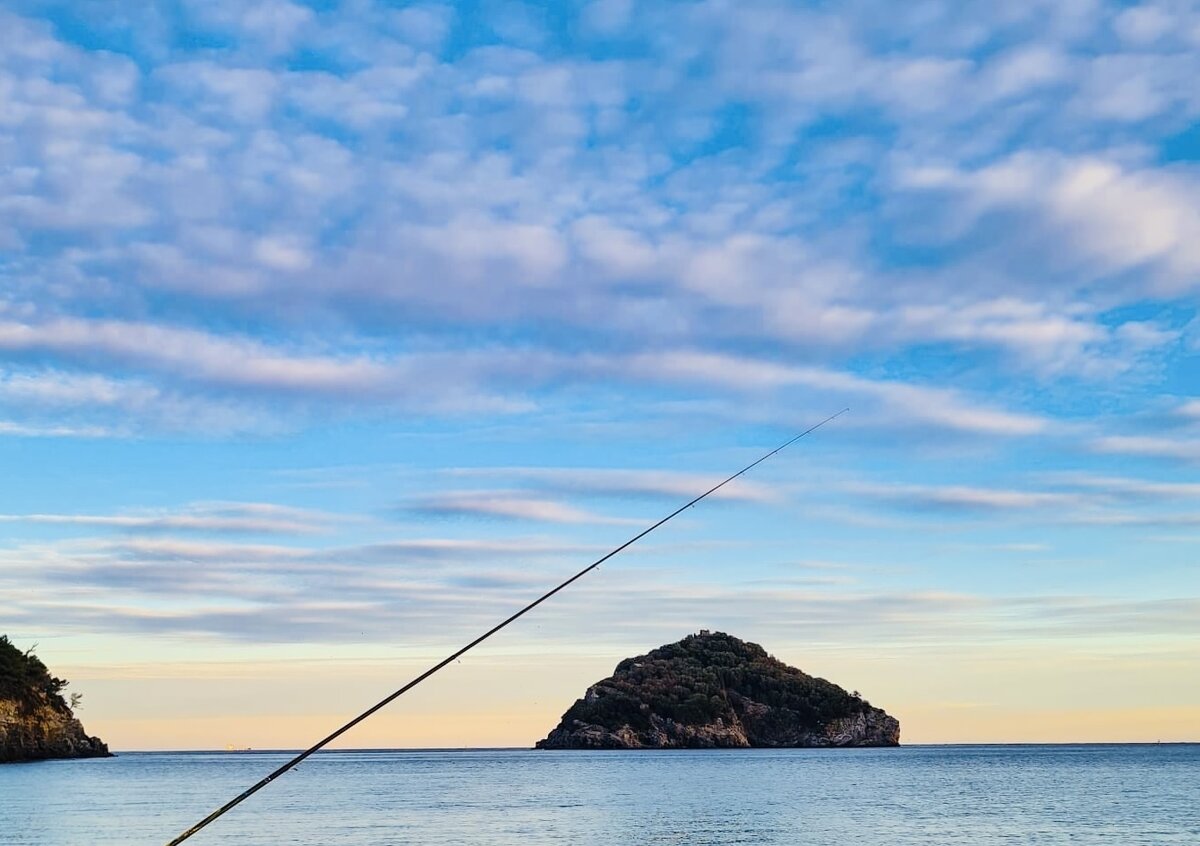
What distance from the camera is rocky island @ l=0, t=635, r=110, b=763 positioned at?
152375 mm

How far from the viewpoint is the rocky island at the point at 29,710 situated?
152375 mm

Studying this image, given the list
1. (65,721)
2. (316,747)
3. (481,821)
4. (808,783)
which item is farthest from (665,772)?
(316,747)

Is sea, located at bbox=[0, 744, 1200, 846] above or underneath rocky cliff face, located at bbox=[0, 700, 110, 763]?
underneath

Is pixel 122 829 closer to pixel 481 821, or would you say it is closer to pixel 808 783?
pixel 481 821

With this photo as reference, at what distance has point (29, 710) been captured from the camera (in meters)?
159

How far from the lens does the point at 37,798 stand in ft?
285

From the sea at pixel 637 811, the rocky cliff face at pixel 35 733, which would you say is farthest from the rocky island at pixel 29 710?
the sea at pixel 637 811

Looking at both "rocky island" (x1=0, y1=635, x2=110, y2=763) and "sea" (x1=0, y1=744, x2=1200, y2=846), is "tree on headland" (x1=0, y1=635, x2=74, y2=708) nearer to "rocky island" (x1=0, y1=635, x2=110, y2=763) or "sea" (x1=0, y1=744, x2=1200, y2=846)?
"rocky island" (x1=0, y1=635, x2=110, y2=763)

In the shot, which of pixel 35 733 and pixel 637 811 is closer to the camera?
pixel 637 811

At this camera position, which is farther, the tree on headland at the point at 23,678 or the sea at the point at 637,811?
the tree on headland at the point at 23,678

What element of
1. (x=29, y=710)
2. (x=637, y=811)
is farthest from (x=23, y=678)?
(x=637, y=811)

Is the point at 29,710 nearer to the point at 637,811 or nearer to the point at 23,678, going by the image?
the point at 23,678

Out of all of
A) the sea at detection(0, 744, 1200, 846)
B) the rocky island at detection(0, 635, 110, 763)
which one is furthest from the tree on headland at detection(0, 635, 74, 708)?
the sea at detection(0, 744, 1200, 846)

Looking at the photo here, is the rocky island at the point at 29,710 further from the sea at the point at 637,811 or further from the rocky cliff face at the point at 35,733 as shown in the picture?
the sea at the point at 637,811
